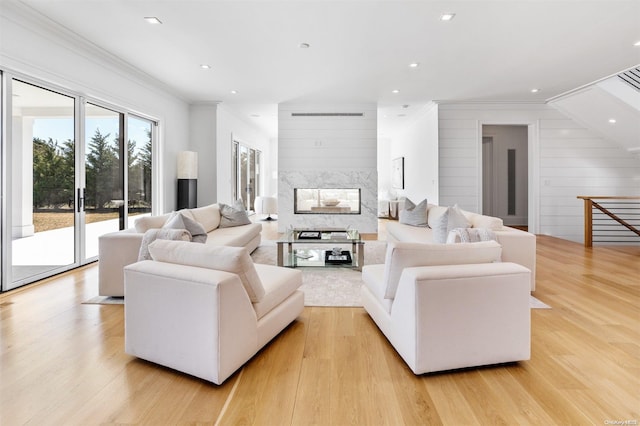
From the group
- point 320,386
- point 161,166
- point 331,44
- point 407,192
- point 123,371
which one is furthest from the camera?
point 407,192

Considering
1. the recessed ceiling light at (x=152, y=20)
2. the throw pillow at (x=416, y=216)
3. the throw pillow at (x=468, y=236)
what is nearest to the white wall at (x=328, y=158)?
the throw pillow at (x=416, y=216)

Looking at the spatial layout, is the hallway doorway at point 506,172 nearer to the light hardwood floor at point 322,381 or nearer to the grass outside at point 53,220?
the light hardwood floor at point 322,381

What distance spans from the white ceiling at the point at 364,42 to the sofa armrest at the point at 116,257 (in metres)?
2.31

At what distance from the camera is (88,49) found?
14.4 ft

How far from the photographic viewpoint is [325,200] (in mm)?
7844

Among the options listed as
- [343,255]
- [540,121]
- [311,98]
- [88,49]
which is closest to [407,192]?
[540,121]

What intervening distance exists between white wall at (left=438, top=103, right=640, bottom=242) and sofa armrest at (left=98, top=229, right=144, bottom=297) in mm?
5998

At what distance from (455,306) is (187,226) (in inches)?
108

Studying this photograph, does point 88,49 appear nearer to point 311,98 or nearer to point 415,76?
point 311,98

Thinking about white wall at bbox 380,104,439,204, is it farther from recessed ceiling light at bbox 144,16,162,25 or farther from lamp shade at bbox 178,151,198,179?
recessed ceiling light at bbox 144,16,162,25

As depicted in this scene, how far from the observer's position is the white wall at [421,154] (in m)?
7.55

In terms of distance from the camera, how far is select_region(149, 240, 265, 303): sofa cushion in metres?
1.99

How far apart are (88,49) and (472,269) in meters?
5.12

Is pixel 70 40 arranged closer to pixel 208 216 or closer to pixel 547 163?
pixel 208 216
